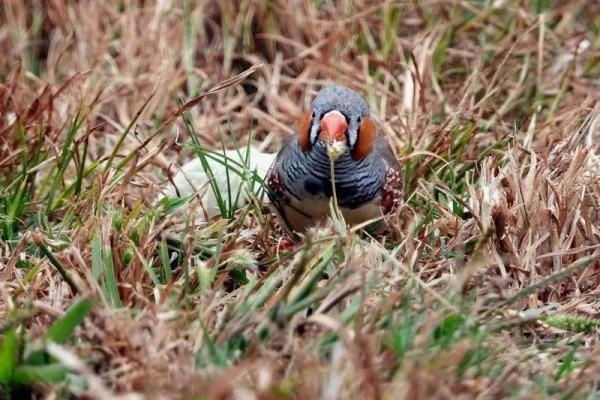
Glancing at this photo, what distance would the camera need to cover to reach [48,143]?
3.84 meters

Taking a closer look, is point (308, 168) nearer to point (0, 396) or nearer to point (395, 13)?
point (0, 396)

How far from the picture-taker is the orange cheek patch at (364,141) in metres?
3.48

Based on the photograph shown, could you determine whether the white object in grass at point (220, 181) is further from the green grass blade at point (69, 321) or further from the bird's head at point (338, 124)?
the green grass blade at point (69, 321)

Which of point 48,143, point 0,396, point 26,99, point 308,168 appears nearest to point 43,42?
point 26,99

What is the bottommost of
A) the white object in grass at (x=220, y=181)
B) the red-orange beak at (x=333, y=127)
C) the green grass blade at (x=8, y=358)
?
the white object in grass at (x=220, y=181)

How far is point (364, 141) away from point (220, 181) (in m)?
0.59

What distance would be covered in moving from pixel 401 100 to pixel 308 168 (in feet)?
3.83

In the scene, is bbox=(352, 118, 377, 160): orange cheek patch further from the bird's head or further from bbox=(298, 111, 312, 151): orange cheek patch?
bbox=(298, 111, 312, 151): orange cheek patch

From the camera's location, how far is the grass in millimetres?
2369

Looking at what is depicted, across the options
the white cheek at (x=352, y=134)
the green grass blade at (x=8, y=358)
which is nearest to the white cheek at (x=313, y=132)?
the white cheek at (x=352, y=134)

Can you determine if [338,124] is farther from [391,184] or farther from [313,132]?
[391,184]

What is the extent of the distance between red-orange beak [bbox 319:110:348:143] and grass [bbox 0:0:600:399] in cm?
29

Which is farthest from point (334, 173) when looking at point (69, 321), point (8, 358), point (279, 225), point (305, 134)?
point (8, 358)

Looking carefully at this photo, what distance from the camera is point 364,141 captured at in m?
3.50
